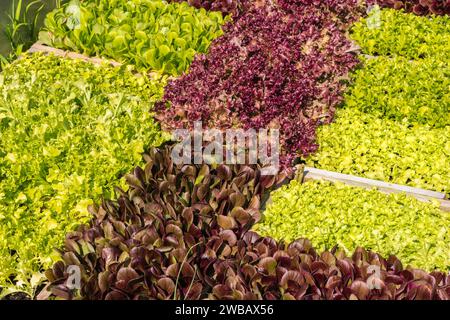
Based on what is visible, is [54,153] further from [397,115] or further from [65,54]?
[397,115]

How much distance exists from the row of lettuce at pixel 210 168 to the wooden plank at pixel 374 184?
0.33ft

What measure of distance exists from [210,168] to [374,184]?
1.41m

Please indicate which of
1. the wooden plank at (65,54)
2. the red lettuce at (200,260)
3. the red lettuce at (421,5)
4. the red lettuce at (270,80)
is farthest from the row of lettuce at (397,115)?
the wooden plank at (65,54)

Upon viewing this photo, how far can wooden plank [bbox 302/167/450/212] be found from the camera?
16.9 ft

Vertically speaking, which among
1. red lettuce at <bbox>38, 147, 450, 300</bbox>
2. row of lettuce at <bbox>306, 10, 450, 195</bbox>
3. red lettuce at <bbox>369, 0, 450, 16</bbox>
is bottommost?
red lettuce at <bbox>38, 147, 450, 300</bbox>

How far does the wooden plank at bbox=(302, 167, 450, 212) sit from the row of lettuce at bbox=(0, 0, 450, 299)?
99mm

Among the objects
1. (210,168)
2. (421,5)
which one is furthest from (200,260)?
(421,5)

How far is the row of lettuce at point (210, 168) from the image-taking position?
160 inches

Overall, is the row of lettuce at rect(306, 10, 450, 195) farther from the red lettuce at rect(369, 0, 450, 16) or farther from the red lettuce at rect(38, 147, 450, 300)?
the red lettuce at rect(38, 147, 450, 300)

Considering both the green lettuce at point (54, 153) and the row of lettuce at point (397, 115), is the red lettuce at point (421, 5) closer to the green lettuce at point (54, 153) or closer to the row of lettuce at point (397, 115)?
the row of lettuce at point (397, 115)

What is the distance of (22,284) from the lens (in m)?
4.32

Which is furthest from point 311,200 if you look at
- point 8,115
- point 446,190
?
point 8,115

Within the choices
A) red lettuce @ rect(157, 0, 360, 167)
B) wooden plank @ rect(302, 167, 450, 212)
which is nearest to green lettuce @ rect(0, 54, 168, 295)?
red lettuce @ rect(157, 0, 360, 167)

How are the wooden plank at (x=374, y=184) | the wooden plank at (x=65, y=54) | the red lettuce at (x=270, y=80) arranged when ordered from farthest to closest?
the wooden plank at (x=65, y=54)
the red lettuce at (x=270, y=80)
the wooden plank at (x=374, y=184)
